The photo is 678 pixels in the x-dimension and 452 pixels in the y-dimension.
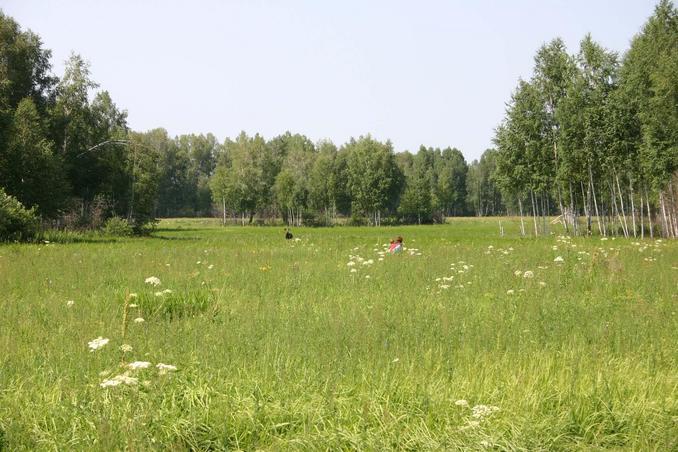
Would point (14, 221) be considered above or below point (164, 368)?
above

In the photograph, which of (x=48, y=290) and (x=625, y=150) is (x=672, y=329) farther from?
(x=625, y=150)

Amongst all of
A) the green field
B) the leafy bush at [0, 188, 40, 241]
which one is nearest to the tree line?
the green field

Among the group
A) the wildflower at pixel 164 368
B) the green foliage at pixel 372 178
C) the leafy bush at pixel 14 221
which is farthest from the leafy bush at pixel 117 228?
the green foliage at pixel 372 178

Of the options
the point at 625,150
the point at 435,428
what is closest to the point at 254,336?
the point at 435,428

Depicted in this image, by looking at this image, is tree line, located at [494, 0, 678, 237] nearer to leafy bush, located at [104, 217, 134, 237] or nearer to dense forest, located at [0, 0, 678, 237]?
dense forest, located at [0, 0, 678, 237]

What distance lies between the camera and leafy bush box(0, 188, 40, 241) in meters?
A: 22.8

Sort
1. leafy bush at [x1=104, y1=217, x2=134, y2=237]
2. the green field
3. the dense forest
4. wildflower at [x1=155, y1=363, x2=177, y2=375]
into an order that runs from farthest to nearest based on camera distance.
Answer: leafy bush at [x1=104, y1=217, x2=134, y2=237] → the dense forest → wildflower at [x1=155, y1=363, x2=177, y2=375] → the green field

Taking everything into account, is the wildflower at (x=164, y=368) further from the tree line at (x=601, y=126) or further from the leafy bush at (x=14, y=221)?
the tree line at (x=601, y=126)

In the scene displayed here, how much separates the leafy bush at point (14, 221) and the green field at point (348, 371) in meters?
15.9

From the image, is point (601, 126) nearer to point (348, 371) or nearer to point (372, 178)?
point (348, 371)

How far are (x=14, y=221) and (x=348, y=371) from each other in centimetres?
2337

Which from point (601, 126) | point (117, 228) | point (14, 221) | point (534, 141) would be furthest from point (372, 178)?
point (14, 221)

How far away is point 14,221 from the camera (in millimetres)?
23375

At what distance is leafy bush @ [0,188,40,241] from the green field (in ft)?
52.3
